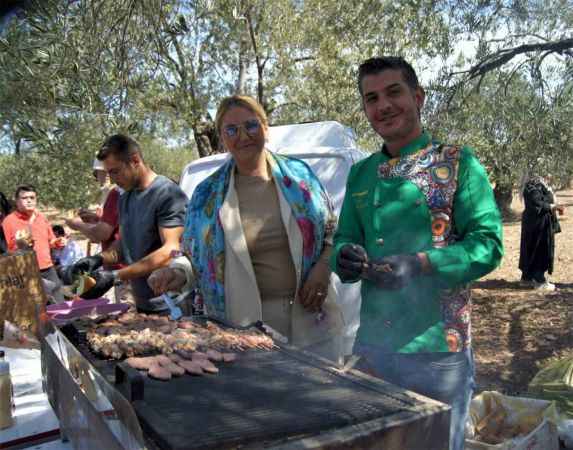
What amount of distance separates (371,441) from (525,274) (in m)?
8.89

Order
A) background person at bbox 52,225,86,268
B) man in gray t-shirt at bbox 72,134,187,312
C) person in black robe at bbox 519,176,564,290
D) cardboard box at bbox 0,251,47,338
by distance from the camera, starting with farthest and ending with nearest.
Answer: person in black robe at bbox 519,176,564,290, background person at bbox 52,225,86,268, man in gray t-shirt at bbox 72,134,187,312, cardboard box at bbox 0,251,47,338

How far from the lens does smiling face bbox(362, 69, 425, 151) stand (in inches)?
73.1

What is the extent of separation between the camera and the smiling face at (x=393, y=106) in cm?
186

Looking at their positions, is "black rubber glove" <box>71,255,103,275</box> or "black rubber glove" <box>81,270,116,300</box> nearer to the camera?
"black rubber glove" <box>81,270,116,300</box>

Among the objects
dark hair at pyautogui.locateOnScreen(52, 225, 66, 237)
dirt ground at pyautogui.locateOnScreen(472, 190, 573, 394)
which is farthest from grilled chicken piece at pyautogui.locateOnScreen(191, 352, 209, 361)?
dark hair at pyautogui.locateOnScreen(52, 225, 66, 237)

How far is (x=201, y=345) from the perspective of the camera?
1.95 metres

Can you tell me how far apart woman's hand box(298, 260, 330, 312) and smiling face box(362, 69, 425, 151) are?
773 millimetres

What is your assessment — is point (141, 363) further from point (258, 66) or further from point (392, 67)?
point (258, 66)

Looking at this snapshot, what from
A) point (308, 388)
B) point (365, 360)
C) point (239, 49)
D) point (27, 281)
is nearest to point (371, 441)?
point (308, 388)

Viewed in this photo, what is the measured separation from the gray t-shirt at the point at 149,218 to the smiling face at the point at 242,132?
0.74 m

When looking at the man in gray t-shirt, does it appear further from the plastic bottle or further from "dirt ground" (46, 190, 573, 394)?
"dirt ground" (46, 190, 573, 394)

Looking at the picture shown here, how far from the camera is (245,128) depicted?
8.05 feet

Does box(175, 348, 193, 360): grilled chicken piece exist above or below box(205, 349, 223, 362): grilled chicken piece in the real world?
above

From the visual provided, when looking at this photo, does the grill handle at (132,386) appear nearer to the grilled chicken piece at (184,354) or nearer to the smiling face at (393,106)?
the grilled chicken piece at (184,354)
